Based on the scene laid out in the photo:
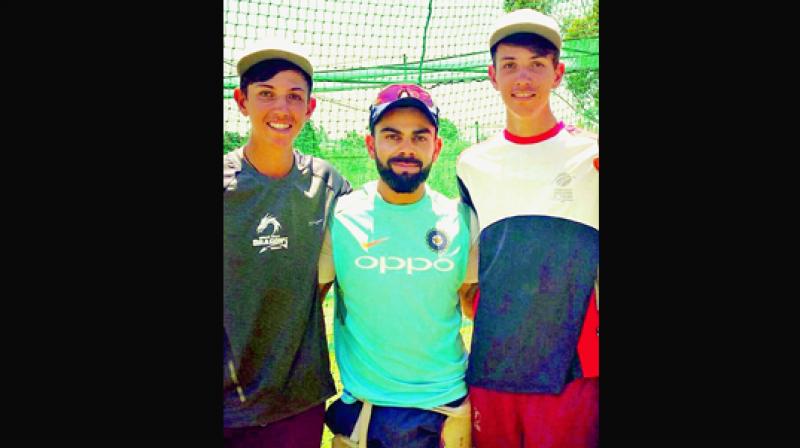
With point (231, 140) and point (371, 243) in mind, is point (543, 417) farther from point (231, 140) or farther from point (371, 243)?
point (231, 140)

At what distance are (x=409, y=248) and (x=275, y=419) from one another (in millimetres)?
834

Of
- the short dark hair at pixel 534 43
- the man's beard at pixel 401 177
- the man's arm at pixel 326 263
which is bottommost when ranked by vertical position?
the man's arm at pixel 326 263

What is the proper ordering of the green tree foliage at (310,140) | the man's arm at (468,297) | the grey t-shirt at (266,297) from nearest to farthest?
the grey t-shirt at (266,297) < the man's arm at (468,297) < the green tree foliage at (310,140)

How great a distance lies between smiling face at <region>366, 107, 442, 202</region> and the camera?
2375mm

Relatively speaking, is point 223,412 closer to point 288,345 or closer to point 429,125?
point 288,345

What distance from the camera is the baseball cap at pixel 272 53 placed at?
2.35 meters

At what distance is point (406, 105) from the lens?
239 cm

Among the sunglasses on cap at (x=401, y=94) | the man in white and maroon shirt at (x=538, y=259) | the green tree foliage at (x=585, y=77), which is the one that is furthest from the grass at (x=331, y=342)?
the green tree foliage at (x=585, y=77)

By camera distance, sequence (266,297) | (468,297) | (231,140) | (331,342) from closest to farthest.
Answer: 1. (266,297)
2. (468,297)
3. (231,140)
4. (331,342)

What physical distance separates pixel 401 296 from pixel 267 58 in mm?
1046

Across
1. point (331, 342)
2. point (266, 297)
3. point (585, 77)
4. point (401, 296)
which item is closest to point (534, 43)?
point (585, 77)

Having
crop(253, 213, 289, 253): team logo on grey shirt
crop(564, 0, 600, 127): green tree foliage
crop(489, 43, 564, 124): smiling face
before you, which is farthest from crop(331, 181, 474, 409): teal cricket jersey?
crop(564, 0, 600, 127): green tree foliage

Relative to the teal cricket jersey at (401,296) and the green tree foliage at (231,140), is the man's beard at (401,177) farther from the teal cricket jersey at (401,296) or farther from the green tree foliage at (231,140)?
the green tree foliage at (231,140)
